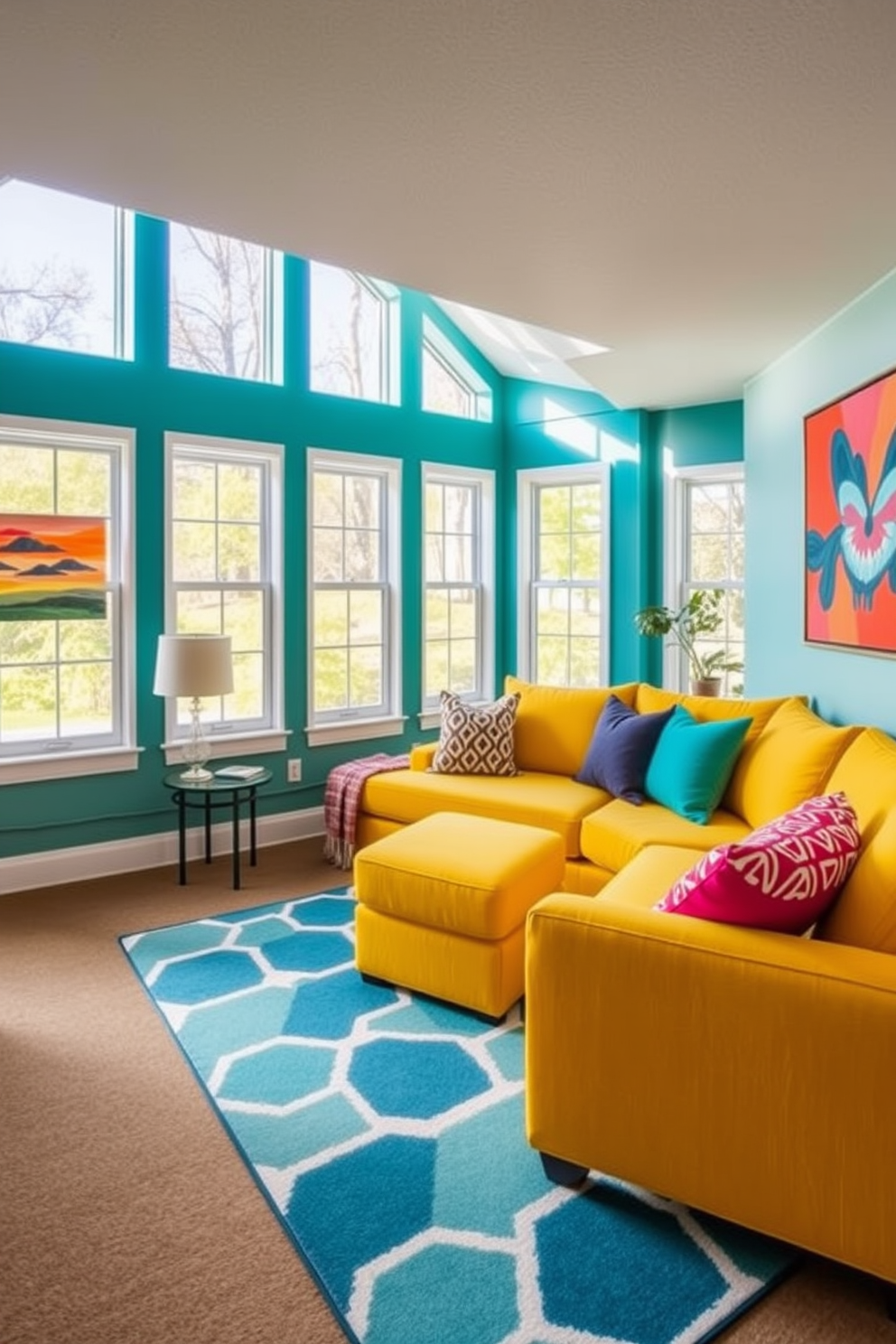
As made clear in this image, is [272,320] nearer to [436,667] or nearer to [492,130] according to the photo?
[436,667]

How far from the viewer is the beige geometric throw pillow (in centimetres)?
421

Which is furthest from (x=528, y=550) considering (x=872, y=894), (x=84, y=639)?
(x=872, y=894)

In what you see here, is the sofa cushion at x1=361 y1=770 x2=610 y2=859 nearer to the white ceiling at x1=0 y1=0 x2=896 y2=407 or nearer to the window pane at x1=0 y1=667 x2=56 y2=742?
the window pane at x1=0 y1=667 x2=56 y2=742

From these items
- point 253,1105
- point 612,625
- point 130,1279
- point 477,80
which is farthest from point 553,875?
point 612,625

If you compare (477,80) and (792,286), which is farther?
(792,286)

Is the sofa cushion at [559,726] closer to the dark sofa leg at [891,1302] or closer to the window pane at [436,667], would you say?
the window pane at [436,667]

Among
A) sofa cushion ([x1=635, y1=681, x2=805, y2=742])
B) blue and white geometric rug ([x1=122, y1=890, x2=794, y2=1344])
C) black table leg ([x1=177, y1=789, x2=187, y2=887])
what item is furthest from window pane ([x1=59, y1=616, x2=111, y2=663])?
sofa cushion ([x1=635, y1=681, x2=805, y2=742])

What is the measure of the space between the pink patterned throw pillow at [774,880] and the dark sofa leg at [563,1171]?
63 centimetres

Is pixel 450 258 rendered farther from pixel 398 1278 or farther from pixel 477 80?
pixel 398 1278

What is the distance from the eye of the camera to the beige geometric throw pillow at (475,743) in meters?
4.21

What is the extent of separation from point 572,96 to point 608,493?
3.58 meters

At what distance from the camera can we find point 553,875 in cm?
309

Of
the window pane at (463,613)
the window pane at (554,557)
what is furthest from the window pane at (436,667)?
the window pane at (554,557)

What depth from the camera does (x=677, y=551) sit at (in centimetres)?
530
